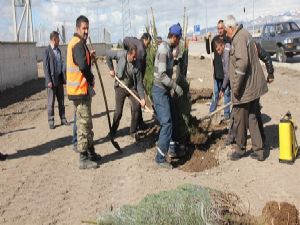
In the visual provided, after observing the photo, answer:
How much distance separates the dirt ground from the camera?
5438 millimetres

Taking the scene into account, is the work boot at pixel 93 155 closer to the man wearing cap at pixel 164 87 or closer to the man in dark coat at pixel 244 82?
the man wearing cap at pixel 164 87

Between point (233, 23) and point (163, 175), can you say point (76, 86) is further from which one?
point (233, 23)

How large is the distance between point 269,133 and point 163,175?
274cm

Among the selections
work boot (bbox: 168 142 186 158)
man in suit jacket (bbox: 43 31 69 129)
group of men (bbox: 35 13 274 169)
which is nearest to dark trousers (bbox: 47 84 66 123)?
man in suit jacket (bbox: 43 31 69 129)

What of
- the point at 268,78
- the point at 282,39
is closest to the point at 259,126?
the point at 268,78

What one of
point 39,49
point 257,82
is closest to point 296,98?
point 257,82

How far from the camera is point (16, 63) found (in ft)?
59.8

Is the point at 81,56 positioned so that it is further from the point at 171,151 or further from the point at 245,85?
the point at 245,85

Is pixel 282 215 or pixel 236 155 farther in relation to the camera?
pixel 236 155

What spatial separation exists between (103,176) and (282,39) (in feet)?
59.7

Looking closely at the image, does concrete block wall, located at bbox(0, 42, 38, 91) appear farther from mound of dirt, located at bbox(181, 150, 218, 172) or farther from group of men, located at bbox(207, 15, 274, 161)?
group of men, located at bbox(207, 15, 274, 161)

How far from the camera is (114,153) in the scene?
782cm

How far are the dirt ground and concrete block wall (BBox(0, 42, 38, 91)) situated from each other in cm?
734

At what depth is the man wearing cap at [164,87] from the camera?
253 inches
